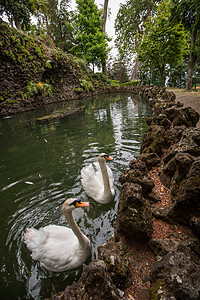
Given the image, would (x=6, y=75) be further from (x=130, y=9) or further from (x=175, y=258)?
(x=130, y=9)

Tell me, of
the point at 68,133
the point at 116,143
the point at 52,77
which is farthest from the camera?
the point at 52,77

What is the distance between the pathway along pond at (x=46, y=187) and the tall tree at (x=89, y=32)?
2621 cm

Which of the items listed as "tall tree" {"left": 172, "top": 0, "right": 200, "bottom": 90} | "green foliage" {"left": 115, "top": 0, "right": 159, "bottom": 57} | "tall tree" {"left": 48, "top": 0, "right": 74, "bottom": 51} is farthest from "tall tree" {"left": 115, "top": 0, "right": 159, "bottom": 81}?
"tall tree" {"left": 172, "top": 0, "right": 200, "bottom": 90}

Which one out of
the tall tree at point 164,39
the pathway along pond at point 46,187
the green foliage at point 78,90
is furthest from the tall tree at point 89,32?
the pathway along pond at point 46,187

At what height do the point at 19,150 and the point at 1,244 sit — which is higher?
the point at 19,150

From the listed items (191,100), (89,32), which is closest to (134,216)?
(191,100)

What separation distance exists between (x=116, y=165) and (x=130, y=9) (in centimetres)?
3481

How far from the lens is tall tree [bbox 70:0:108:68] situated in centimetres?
2644

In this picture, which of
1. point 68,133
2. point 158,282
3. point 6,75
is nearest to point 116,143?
point 68,133

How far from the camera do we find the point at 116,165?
15.4 ft

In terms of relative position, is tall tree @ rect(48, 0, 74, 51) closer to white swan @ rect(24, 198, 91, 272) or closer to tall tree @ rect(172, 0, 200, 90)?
tall tree @ rect(172, 0, 200, 90)

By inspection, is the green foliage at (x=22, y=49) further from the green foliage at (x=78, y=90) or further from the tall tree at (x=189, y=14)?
the tall tree at (x=189, y=14)

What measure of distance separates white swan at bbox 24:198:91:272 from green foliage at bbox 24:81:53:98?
17.4m

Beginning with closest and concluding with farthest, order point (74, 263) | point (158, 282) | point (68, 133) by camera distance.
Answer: point (158, 282) → point (74, 263) → point (68, 133)
